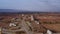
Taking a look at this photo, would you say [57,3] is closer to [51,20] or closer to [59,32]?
[51,20]

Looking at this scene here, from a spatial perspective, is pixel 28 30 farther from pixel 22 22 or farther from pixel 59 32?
pixel 59 32

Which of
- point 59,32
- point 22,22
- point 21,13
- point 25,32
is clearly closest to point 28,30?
point 25,32

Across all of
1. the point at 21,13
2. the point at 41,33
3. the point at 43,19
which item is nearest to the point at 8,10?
the point at 21,13

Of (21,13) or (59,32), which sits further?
(21,13)

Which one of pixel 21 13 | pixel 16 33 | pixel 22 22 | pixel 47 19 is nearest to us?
pixel 16 33

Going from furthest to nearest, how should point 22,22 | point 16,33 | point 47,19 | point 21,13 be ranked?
point 21,13, point 47,19, point 22,22, point 16,33

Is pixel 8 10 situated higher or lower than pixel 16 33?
higher

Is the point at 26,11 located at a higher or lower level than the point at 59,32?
higher

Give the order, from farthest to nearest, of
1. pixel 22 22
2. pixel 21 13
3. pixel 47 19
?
pixel 21 13 < pixel 47 19 < pixel 22 22

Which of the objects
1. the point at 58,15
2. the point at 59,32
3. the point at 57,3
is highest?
the point at 57,3
